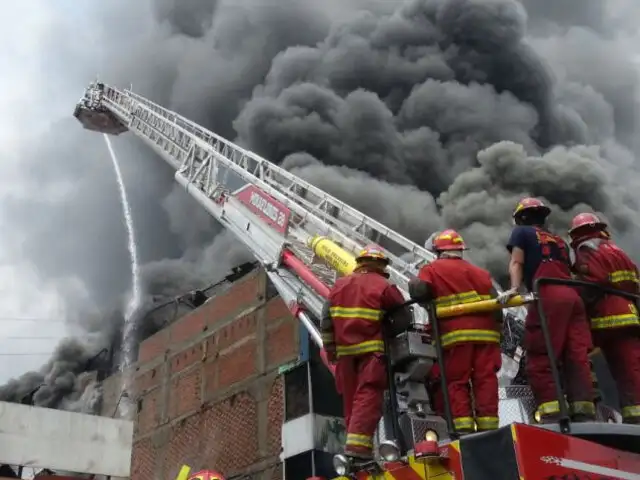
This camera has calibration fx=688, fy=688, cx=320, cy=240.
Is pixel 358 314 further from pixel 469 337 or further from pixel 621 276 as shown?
pixel 621 276

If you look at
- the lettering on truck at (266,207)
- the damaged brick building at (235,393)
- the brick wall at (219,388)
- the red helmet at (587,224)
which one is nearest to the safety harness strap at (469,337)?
the red helmet at (587,224)

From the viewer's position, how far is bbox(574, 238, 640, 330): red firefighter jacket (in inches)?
142

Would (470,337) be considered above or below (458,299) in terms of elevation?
below

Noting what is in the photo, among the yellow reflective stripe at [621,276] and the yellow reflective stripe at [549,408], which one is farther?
the yellow reflective stripe at [621,276]

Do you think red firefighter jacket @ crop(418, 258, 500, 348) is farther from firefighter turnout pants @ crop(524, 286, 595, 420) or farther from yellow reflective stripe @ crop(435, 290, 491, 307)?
firefighter turnout pants @ crop(524, 286, 595, 420)

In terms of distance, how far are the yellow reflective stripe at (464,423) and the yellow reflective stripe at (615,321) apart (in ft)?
3.23

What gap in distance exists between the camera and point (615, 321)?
141 inches

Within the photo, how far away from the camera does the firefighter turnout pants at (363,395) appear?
332 cm

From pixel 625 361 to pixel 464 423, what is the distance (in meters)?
1.08

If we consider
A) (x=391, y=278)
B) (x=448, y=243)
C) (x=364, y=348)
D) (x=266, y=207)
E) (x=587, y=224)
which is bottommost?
(x=364, y=348)

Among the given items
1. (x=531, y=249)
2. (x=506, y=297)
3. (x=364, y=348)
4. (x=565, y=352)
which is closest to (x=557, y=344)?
(x=565, y=352)

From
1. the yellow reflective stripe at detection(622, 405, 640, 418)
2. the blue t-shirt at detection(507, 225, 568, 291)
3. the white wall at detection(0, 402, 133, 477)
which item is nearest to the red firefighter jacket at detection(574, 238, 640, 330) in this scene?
the blue t-shirt at detection(507, 225, 568, 291)

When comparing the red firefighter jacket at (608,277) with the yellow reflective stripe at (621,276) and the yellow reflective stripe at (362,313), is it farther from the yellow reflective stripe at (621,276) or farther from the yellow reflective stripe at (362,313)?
the yellow reflective stripe at (362,313)

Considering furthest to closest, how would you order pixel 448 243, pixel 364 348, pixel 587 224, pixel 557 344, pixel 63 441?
1. pixel 63 441
2. pixel 587 224
3. pixel 448 243
4. pixel 364 348
5. pixel 557 344
